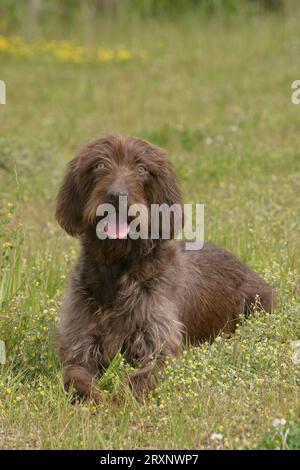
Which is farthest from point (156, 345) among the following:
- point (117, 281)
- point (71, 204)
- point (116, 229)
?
point (71, 204)

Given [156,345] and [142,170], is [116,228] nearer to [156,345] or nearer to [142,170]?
[142,170]

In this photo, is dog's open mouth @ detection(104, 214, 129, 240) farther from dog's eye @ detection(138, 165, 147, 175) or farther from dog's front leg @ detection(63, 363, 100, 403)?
dog's front leg @ detection(63, 363, 100, 403)

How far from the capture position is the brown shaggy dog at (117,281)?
564 centimetres

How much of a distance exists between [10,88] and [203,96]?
2.65 meters

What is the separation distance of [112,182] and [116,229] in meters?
0.24

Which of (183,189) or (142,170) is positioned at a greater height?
(183,189)

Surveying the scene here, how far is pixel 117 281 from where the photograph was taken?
582cm

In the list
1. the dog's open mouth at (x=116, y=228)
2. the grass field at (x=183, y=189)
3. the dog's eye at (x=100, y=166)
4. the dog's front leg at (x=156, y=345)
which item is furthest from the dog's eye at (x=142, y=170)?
the grass field at (x=183, y=189)

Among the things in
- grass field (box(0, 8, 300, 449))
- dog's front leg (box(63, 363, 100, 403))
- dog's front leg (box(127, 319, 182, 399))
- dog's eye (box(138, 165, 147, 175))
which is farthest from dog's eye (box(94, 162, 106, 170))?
dog's front leg (box(63, 363, 100, 403))

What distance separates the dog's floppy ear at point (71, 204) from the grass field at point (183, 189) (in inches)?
17.3

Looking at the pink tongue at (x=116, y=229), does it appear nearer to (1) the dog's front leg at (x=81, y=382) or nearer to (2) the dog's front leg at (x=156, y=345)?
(2) the dog's front leg at (x=156, y=345)

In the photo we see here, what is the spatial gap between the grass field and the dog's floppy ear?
0.44 meters

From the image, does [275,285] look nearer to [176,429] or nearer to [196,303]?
[196,303]

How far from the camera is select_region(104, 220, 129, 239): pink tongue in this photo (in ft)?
18.1
